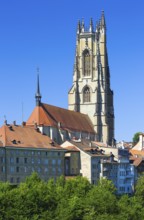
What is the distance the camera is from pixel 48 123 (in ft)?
498

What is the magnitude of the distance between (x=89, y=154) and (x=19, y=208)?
55.8m

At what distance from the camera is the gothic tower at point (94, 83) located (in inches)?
7042

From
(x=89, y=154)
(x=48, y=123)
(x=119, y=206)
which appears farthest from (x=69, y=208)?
Result: (x=48, y=123)

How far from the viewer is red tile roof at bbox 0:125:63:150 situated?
382ft

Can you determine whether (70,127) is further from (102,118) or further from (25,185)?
(25,185)

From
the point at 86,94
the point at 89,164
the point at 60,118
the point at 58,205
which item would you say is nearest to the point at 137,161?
the point at 89,164

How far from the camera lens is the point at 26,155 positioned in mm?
118688

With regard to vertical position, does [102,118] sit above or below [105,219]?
above

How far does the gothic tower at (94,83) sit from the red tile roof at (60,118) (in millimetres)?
3471

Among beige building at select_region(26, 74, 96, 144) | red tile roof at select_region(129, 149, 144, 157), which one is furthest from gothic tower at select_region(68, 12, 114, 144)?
red tile roof at select_region(129, 149, 144, 157)

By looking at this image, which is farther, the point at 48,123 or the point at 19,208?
the point at 48,123

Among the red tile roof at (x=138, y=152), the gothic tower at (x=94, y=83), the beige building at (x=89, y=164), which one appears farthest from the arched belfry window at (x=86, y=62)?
the beige building at (x=89, y=164)

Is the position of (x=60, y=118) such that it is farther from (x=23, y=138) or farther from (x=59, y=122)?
(x=23, y=138)

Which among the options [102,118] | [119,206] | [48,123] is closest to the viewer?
[119,206]
